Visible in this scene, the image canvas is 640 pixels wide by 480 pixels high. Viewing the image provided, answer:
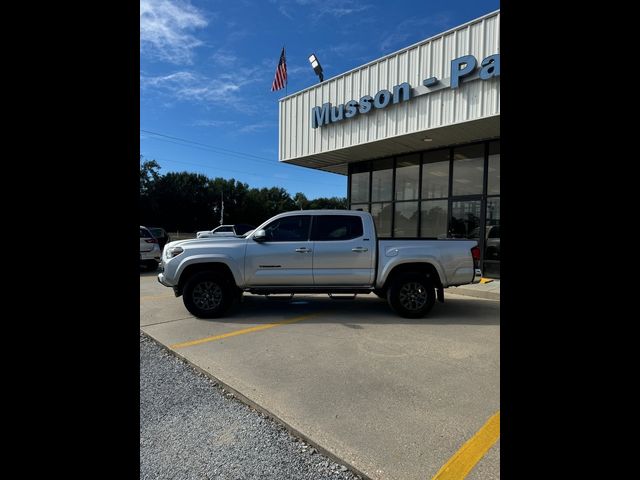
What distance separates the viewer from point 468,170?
40.3 ft

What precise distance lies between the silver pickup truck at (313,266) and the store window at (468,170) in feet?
19.8

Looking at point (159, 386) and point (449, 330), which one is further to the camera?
point (449, 330)

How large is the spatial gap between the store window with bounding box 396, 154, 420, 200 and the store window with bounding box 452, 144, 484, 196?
1378mm

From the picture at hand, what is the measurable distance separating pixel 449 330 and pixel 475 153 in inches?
315

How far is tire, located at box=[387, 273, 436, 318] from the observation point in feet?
21.5

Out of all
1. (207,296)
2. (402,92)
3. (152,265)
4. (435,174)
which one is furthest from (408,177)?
(152,265)

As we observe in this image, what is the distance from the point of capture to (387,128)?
11.6 meters

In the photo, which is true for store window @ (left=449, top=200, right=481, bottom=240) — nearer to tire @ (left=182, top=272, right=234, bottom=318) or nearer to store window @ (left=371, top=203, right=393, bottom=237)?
store window @ (left=371, top=203, right=393, bottom=237)

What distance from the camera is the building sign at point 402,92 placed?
9.30 metres

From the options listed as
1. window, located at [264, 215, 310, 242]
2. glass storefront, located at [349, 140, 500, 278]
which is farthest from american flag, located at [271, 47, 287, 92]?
window, located at [264, 215, 310, 242]
